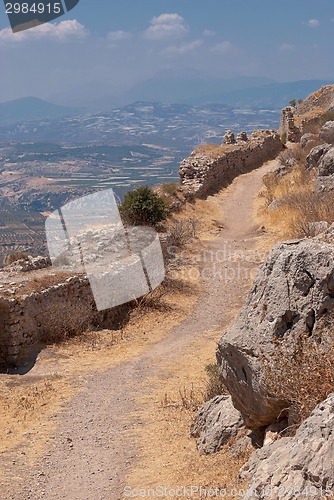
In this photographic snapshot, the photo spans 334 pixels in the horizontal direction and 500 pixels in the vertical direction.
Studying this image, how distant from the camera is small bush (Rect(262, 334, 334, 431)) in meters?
4.24

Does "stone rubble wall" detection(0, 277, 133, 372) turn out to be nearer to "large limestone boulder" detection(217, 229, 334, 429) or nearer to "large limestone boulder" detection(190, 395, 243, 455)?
"large limestone boulder" detection(190, 395, 243, 455)

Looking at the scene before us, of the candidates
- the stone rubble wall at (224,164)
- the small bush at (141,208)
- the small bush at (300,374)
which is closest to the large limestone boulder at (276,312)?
the small bush at (300,374)

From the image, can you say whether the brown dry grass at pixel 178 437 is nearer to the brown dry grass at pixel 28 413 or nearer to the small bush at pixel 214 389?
the small bush at pixel 214 389

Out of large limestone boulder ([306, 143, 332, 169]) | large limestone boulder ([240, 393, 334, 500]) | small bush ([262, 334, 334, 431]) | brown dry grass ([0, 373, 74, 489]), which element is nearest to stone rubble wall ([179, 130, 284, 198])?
large limestone boulder ([306, 143, 332, 169])

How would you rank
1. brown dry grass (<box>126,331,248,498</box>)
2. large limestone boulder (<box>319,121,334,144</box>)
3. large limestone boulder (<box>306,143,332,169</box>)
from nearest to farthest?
brown dry grass (<box>126,331,248,498</box>), large limestone boulder (<box>306,143,332,169</box>), large limestone boulder (<box>319,121,334,144</box>)

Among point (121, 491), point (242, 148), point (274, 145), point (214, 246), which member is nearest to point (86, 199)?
point (214, 246)

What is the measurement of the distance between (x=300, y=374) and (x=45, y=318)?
715 cm

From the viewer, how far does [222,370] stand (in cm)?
531

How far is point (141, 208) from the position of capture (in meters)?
16.5

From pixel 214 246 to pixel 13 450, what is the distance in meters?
10.3

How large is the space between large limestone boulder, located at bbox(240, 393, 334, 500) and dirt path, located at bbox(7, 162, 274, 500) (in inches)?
90.2

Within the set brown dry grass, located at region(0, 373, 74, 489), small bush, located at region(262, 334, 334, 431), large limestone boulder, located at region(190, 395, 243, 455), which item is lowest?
brown dry grass, located at region(0, 373, 74, 489)

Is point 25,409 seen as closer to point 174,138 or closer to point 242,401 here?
point 242,401

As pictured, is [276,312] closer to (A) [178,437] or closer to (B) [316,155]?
(A) [178,437]
